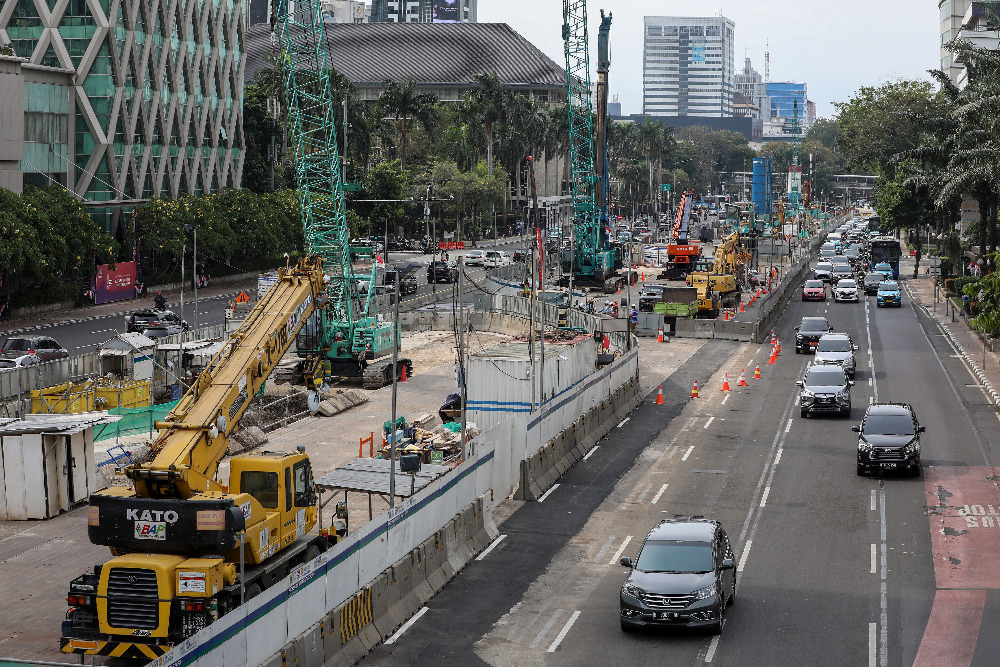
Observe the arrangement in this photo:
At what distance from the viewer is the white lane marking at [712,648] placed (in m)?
22.1

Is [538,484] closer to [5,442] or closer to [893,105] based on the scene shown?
[5,442]

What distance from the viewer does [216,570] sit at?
Result: 822 inches

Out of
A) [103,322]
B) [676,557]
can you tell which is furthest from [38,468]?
[103,322]

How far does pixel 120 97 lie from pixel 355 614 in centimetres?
7419

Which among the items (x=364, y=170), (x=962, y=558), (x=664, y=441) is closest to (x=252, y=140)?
(x=364, y=170)

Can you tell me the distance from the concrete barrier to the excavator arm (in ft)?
24.4

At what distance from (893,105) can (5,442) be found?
419ft

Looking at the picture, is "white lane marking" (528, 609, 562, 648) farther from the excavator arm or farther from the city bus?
the city bus

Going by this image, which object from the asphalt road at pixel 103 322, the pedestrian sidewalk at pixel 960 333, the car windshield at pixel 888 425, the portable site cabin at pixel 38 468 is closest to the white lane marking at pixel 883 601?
the car windshield at pixel 888 425

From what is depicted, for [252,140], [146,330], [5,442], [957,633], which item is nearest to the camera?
[957,633]

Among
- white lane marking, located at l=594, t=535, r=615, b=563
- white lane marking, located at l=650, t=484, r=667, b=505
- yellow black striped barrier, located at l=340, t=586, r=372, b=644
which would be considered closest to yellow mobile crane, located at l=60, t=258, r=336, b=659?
yellow black striped barrier, located at l=340, t=586, r=372, b=644

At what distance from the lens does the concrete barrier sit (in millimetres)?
34750

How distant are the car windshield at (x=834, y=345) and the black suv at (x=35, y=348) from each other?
33235 millimetres

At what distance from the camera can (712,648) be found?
2267 centimetres
